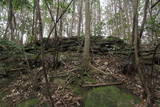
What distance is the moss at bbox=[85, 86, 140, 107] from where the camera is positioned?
11.6 feet

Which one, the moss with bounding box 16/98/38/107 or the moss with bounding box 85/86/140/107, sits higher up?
the moss with bounding box 85/86/140/107

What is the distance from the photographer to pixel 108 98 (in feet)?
12.1

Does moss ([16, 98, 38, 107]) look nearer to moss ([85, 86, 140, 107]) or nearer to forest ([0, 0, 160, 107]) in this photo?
forest ([0, 0, 160, 107])

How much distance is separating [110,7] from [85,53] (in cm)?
1696

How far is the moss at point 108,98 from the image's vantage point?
11.6 feet

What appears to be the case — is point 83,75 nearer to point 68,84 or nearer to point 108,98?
point 68,84

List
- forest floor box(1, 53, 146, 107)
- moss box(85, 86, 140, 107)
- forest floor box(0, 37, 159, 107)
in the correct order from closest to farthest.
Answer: moss box(85, 86, 140, 107), forest floor box(0, 37, 159, 107), forest floor box(1, 53, 146, 107)

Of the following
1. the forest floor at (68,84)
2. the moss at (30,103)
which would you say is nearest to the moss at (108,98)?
the forest floor at (68,84)

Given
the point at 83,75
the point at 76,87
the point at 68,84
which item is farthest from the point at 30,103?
the point at 83,75

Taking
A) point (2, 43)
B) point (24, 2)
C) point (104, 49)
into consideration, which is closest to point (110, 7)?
point (104, 49)

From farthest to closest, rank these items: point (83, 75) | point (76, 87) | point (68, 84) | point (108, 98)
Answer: point (83, 75), point (68, 84), point (76, 87), point (108, 98)

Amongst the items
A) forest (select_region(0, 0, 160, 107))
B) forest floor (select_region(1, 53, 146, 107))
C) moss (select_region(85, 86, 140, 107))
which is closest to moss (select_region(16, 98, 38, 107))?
forest (select_region(0, 0, 160, 107))

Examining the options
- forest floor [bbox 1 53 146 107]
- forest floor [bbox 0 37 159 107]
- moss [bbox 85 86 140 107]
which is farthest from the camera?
forest floor [bbox 1 53 146 107]

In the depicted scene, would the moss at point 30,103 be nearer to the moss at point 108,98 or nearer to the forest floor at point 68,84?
the forest floor at point 68,84
